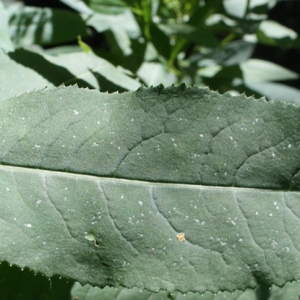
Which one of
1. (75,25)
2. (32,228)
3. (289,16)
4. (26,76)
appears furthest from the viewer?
(289,16)

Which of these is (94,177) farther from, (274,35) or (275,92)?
(275,92)

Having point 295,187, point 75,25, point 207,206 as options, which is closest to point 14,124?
point 207,206

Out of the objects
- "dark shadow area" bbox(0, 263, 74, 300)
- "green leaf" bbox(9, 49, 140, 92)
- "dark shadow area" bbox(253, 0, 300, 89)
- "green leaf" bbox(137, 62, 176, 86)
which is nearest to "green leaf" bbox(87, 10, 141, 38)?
"green leaf" bbox(137, 62, 176, 86)

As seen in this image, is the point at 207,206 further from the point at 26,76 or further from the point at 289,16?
the point at 289,16

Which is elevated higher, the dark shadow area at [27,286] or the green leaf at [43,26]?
the green leaf at [43,26]

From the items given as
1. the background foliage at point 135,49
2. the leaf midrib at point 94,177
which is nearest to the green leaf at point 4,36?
the background foliage at point 135,49

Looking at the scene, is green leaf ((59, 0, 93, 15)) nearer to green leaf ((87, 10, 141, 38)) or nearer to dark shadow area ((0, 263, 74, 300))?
green leaf ((87, 10, 141, 38))

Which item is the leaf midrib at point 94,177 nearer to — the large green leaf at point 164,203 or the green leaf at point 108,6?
the large green leaf at point 164,203
